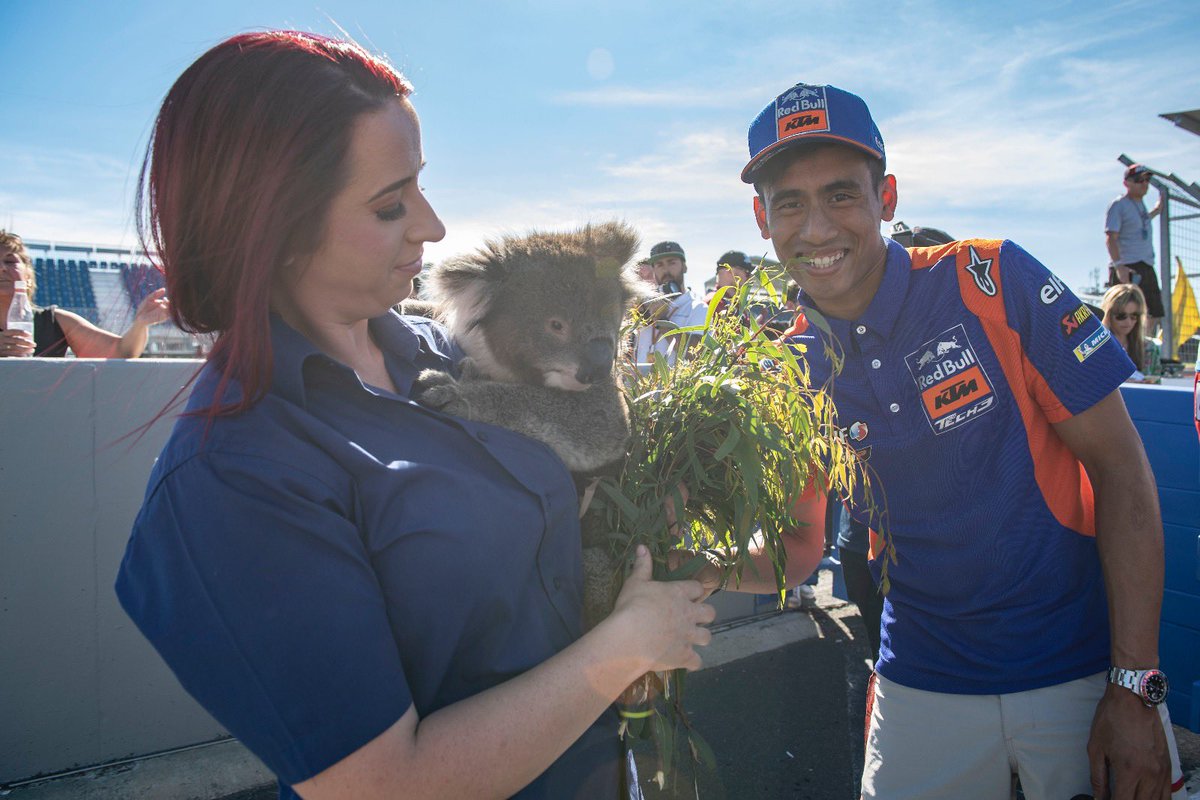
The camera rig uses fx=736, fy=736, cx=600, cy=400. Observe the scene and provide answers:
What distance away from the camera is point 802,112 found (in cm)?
221

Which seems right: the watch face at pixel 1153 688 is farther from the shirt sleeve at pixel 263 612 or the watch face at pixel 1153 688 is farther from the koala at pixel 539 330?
the shirt sleeve at pixel 263 612

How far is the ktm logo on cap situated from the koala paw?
4.09 ft

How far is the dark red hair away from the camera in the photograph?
46.3 inches

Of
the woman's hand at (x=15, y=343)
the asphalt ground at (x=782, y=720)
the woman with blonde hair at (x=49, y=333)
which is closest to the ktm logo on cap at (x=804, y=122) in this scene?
the asphalt ground at (x=782, y=720)

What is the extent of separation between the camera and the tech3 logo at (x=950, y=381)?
1967 mm

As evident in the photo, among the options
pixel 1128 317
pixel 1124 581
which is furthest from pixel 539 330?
pixel 1128 317

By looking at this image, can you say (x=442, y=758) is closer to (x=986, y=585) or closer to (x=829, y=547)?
(x=986, y=585)

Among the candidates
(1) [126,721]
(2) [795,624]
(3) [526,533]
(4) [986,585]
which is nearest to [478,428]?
(3) [526,533]

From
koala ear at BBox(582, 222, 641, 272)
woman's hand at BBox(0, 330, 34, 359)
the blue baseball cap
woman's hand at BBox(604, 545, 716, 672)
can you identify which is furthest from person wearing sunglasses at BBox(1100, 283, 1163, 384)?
woman's hand at BBox(0, 330, 34, 359)

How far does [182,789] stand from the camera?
3430 millimetres

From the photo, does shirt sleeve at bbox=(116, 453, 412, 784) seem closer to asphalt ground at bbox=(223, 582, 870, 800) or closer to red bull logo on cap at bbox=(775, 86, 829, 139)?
red bull logo on cap at bbox=(775, 86, 829, 139)

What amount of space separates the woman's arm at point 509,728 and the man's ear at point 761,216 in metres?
1.52

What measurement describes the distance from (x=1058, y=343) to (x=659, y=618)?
51.6 inches

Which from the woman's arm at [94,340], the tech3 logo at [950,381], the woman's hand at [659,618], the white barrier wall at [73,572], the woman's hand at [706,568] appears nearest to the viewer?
the woman's hand at [659,618]
